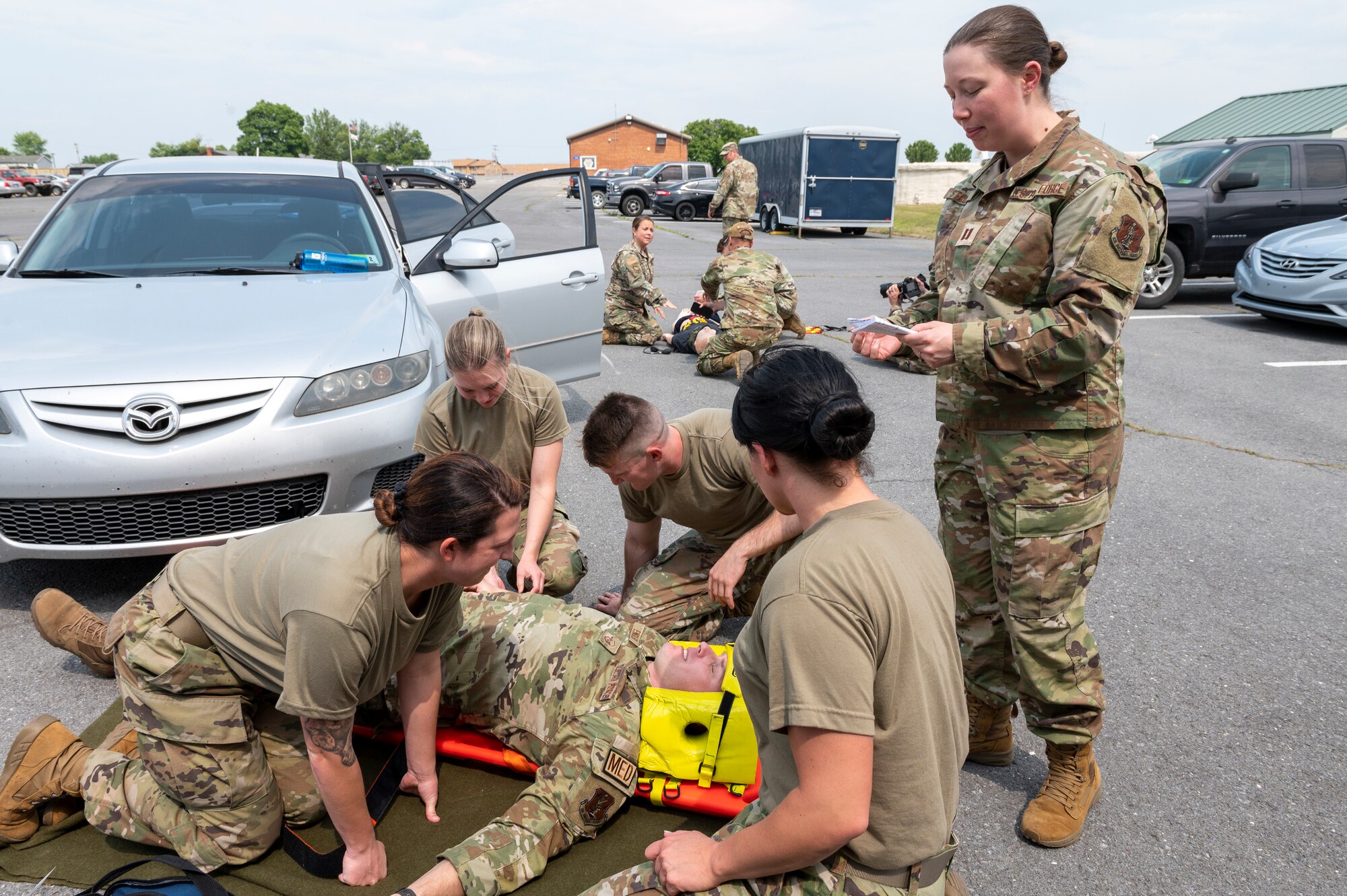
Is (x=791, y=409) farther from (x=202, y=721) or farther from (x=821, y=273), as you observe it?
(x=821, y=273)

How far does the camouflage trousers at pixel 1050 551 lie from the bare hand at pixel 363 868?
1.84 meters

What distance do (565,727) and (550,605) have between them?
1.56 feet

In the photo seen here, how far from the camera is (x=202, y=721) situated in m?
2.31

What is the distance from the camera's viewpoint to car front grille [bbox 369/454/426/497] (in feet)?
12.3

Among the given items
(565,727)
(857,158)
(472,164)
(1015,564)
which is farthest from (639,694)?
(472,164)

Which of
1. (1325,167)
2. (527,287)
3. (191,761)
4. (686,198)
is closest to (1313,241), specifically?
(1325,167)

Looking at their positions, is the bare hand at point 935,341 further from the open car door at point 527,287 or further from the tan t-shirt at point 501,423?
the open car door at point 527,287

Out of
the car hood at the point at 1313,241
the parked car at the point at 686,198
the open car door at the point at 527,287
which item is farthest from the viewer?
the parked car at the point at 686,198

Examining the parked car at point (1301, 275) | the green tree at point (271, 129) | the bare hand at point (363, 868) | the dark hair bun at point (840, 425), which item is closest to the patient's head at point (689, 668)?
the bare hand at point (363, 868)

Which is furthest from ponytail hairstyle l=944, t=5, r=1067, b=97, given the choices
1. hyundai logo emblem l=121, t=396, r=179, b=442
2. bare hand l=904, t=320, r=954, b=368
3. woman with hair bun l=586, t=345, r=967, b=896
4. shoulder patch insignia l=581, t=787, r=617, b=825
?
hyundai logo emblem l=121, t=396, r=179, b=442

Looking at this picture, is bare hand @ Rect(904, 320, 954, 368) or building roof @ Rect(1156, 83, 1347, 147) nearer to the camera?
bare hand @ Rect(904, 320, 954, 368)

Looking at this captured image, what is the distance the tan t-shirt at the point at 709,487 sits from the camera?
330cm

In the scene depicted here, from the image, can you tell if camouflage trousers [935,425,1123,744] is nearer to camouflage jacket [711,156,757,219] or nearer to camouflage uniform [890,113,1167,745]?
camouflage uniform [890,113,1167,745]

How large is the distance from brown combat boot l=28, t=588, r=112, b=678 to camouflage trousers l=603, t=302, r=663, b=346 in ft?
21.1
